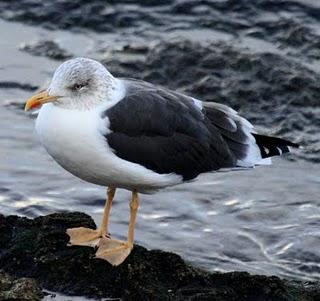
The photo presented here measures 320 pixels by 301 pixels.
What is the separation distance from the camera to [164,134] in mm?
7426

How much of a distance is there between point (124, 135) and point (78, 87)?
1.38 ft

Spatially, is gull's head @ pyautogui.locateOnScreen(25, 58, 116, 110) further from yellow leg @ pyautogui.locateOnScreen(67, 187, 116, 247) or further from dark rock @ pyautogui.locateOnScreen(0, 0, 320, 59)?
dark rock @ pyautogui.locateOnScreen(0, 0, 320, 59)

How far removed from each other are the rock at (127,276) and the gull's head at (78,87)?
2.83 feet

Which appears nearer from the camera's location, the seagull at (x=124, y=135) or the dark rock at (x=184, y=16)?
the seagull at (x=124, y=135)

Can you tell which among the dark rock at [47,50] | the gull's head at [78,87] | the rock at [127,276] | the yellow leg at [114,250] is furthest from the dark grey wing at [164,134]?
the dark rock at [47,50]

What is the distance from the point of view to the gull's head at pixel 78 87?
7.05 m

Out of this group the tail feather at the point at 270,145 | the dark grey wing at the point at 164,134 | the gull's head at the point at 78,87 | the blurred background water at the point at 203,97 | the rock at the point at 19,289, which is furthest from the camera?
the blurred background water at the point at 203,97

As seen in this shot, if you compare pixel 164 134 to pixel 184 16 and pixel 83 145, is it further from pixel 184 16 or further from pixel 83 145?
pixel 184 16

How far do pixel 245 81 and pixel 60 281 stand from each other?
5529mm

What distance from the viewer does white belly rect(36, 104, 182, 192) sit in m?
6.90

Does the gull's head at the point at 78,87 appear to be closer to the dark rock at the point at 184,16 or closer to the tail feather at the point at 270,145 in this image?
the tail feather at the point at 270,145

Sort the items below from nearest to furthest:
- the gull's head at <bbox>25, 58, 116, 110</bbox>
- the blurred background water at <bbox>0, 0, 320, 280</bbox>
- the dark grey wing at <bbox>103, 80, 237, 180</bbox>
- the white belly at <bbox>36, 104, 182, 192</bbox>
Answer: the white belly at <bbox>36, 104, 182, 192</bbox>
the gull's head at <bbox>25, 58, 116, 110</bbox>
the dark grey wing at <bbox>103, 80, 237, 180</bbox>
the blurred background water at <bbox>0, 0, 320, 280</bbox>

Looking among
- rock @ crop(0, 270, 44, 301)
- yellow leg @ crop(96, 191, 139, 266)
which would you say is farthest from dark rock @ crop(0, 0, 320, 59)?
rock @ crop(0, 270, 44, 301)

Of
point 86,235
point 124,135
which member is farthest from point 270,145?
point 86,235
